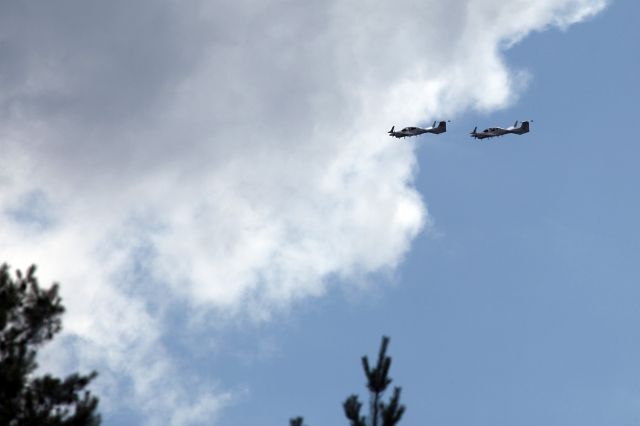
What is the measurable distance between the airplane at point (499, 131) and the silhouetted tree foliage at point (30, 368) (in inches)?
3583

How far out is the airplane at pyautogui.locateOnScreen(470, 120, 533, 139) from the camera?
5300 inches

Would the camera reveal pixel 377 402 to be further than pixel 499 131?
No

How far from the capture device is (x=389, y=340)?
45.6m

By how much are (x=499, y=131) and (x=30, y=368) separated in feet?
313

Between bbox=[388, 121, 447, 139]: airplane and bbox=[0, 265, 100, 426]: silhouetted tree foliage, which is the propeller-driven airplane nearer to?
bbox=[388, 121, 447, 139]: airplane

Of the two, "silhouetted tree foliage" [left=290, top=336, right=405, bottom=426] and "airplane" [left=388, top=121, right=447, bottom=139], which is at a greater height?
"airplane" [left=388, top=121, right=447, bottom=139]

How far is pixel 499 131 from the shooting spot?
136500 millimetres

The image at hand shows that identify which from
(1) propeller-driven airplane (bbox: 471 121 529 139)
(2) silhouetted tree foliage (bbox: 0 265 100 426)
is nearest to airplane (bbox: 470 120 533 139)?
(1) propeller-driven airplane (bbox: 471 121 529 139)

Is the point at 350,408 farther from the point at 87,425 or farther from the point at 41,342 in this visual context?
the point at 41,342

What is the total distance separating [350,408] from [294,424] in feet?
8.66

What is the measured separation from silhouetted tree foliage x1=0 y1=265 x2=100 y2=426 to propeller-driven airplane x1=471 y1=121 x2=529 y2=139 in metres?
91.0

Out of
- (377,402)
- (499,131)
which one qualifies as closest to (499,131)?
(499,131)

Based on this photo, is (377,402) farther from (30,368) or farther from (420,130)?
(420,130)

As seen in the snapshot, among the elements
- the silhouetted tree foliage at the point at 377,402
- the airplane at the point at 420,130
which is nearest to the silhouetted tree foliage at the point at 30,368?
the silhouetted tree foliage at the point at 377,402
